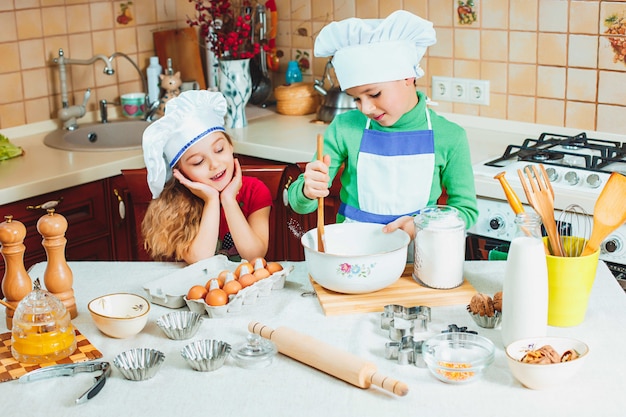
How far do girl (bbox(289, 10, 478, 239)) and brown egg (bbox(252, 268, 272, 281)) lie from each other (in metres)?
0.19

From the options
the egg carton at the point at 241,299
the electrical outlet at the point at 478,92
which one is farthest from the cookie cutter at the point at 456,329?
the electrical outlet at the point at 478,92

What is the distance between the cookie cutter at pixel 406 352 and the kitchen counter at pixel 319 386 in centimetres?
1

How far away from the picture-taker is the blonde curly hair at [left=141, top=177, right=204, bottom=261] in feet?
6.69

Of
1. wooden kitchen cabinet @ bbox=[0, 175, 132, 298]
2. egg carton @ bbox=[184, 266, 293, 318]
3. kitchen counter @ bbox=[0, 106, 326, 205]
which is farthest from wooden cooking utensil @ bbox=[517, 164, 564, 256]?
wooden kitchen cabinet @ bbox=[0, 175, 132, 298]

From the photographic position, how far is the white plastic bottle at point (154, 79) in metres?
3.40

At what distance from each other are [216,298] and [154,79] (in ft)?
6.38

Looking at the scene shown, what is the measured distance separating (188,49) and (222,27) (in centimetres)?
28

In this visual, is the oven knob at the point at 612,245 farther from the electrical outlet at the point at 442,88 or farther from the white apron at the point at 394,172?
the electrical outlet at the point at 442,88

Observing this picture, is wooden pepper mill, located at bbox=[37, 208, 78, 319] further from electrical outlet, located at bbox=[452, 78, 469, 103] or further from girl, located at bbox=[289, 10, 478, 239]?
electrical outlet, located at bbox=[452, 78, 469, 103]

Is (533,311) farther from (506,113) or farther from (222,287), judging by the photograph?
(506,113)

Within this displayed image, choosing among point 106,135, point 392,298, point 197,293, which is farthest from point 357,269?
point 106,135

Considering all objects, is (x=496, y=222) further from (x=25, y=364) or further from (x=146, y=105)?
(x=146, y=105)

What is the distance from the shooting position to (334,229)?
1.83 metres

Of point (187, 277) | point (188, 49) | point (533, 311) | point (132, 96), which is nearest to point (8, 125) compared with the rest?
point (132, 96)
